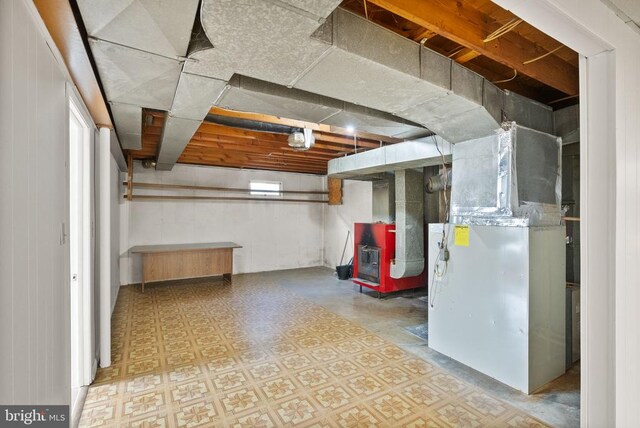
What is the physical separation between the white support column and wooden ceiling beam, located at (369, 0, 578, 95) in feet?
8.04

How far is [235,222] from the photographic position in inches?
255

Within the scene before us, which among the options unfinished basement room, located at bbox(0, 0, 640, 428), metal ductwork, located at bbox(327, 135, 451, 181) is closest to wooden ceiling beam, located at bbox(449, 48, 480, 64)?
unfinished basement room, located at bbox(0, 0, 640, 428)

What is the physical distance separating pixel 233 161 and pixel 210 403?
4453mm

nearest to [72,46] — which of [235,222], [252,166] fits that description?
[252,166]

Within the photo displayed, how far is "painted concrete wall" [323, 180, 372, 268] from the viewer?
6191 mm

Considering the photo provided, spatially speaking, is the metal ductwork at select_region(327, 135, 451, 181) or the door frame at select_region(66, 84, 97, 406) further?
the metal ductwork at select_region(327, 135, 451, 181)

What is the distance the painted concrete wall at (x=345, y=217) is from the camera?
6191mm

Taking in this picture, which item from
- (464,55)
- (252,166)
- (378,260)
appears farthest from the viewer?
(252,166)

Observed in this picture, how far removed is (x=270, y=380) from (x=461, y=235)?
2003 millimetres

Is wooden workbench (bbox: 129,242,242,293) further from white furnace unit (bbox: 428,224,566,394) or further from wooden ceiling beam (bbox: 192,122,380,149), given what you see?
white furnace unit (bbox: 428,224,566,394)

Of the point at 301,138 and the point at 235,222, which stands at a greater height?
the point at 301,138

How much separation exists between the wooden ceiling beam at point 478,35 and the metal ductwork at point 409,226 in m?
2.34

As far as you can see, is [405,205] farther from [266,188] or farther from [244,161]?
A: [266,188]

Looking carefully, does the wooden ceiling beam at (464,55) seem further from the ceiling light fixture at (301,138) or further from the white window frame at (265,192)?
the white window frame at (265,192)
